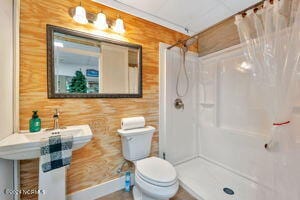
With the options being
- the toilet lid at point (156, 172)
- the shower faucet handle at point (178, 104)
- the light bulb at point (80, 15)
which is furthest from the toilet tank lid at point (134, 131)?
the light bulb at point (80, 15)

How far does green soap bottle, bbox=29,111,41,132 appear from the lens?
121cm

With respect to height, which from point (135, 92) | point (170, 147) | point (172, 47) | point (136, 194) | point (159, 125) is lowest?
point (136, 194)

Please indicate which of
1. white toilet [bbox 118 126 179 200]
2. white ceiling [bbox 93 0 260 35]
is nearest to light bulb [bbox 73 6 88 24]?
white ceiling [bbox 93 0 260 35]

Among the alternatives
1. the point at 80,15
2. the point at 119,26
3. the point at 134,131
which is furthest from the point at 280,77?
the point at 80,15

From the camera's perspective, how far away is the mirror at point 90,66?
4.48 ft

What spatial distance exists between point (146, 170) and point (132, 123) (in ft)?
1.69

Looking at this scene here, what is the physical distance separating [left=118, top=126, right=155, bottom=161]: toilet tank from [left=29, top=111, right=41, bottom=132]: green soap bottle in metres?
0.72

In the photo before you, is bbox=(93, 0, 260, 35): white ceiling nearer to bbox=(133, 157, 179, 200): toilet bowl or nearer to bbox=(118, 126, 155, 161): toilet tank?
bbox=(118, 126, 155, 161): toilet tank

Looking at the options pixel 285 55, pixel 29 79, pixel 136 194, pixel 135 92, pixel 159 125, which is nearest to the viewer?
pixel 285 55

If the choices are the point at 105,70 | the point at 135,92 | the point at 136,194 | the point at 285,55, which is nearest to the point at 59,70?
the point at 105,70

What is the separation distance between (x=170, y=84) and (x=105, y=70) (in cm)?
93

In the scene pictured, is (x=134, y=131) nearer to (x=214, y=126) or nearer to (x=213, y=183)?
(x=213, y=183)

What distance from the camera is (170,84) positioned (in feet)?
6.88

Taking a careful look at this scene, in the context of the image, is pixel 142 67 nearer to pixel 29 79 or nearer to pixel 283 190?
pixel 29 79
